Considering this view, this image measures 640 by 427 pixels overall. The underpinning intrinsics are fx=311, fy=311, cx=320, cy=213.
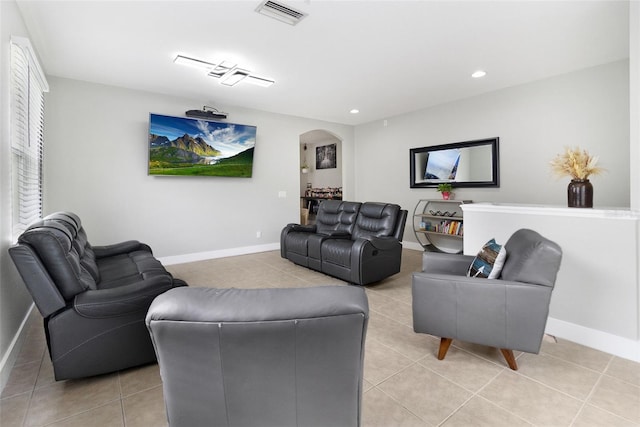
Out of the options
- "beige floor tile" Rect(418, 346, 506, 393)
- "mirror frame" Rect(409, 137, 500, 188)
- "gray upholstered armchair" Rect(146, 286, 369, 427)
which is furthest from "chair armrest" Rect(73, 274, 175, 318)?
"mirror frame" Rect(409, 137, 500, 188)

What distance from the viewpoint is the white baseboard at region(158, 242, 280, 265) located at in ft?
16.2

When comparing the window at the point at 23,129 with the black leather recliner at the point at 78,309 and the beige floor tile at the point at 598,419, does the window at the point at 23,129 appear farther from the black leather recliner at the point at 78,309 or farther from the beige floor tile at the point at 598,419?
the beige floor tile at the point at 598,419

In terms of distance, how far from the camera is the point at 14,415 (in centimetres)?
163

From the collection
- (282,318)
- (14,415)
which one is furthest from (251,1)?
(14,415)

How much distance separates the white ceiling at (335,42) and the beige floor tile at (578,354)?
8.97ft

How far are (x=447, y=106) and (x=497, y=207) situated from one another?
10.5 feet

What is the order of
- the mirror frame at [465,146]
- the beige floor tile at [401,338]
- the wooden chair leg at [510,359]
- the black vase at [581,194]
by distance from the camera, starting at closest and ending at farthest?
the wooden chair leg at [510,359] < the beige floor tile at [401,338] < the black vase at [581,194] < the mirror frame at [465,146]

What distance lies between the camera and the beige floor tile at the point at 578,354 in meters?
2.06

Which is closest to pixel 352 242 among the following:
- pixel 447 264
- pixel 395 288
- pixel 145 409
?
pixel 395 288

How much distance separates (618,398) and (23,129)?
4.55m

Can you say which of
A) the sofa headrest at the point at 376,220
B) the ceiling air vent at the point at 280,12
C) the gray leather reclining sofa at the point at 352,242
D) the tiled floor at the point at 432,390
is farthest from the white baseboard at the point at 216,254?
the ceiling air vent at the point at 280,12

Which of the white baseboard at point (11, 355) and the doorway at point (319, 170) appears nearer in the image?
the white baseboard at point (11, 355)

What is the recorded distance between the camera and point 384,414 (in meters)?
1.63

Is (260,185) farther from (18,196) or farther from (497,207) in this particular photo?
(497,207)
